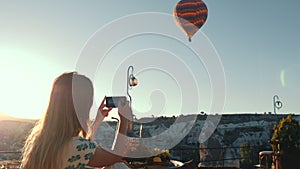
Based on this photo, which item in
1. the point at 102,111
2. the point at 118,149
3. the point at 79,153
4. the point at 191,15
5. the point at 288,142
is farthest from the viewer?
the point at 191,15

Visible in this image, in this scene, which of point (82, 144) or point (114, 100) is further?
point (114, 100)

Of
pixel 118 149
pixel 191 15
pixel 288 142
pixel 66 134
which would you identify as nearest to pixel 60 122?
pixel 66 134

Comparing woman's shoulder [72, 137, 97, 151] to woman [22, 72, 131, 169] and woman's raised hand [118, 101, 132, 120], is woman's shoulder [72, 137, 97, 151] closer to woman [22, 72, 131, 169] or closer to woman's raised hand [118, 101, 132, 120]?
woman [22, 72, 131, 169]

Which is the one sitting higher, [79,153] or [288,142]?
[79,153]

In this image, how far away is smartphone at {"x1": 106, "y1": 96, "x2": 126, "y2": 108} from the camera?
1276 mm

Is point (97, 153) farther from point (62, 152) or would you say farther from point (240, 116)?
point (240, 116)

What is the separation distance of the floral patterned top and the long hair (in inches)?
0.8

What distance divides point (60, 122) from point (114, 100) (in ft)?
0.89

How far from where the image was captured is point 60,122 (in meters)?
1.08

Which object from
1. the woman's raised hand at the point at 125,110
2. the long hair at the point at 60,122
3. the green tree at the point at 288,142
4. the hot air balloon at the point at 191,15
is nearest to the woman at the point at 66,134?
the long hair at the point at 60,122

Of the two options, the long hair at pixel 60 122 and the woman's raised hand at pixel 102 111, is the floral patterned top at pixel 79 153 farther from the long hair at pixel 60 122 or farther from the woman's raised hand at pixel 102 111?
the woman's raised hand at pixel 102 111

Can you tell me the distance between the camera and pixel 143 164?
3014 mm

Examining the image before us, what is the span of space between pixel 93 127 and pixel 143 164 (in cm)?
173

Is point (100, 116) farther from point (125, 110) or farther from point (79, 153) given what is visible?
point (79, 153)
